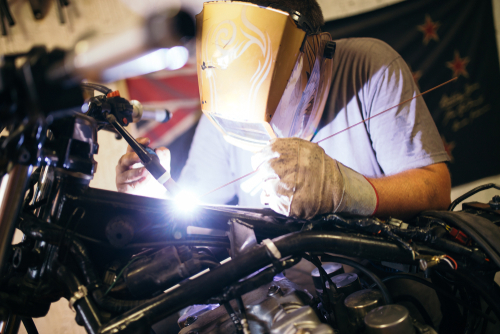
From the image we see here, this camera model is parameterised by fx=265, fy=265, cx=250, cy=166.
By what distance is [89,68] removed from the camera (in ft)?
0.99

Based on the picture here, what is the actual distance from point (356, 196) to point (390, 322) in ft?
1.17

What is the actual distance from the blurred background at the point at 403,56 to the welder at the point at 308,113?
39.4 inches

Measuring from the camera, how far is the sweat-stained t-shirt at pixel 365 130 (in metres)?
1.19

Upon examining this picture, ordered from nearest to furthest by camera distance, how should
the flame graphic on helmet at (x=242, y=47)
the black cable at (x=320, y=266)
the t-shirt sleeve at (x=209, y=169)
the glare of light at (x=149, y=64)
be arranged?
the glare of light at (x=149, y=64) → the black cable at (x=320, y=266) → the flame graphic on helmet at (x=242, y=47) → the t-shirt sleeve at (x=209, y=169)

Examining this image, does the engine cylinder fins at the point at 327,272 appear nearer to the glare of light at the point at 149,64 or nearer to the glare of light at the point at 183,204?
the glare of light at the point at 183,204

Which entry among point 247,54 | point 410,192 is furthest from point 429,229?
point 247,54

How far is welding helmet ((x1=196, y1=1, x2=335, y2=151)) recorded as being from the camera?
2.96 feet

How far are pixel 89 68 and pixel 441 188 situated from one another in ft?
4.10

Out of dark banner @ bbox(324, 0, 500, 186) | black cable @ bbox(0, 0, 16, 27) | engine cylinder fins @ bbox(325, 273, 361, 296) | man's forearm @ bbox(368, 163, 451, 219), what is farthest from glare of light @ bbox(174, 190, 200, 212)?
black cable @ bbox(0, 0, 16, 27)

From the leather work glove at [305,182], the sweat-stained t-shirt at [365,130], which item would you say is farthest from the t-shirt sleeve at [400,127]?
the leather work glove at [305,182]

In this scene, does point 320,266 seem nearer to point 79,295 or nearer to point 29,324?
point 79,295

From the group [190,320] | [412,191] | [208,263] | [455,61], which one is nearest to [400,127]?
[412,191]

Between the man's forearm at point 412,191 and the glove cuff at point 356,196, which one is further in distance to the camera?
the man's forearm at point 412,191

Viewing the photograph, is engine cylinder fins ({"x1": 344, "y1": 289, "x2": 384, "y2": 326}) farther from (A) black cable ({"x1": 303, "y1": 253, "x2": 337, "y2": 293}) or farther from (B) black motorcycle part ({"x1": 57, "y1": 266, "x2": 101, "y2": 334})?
(B) black motorcycle part ({"x1": 57, "y1": 266, "x2": 101, "y2": 334})
